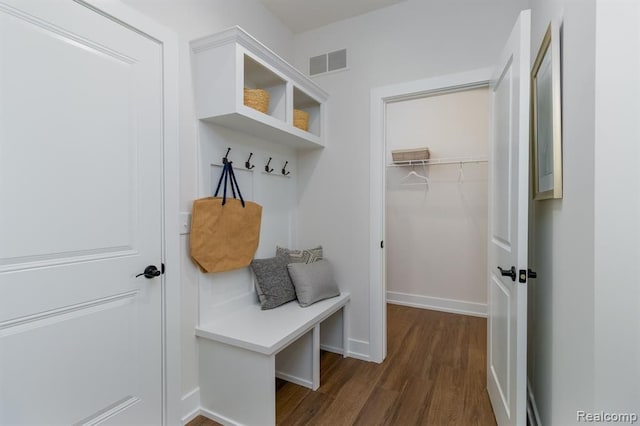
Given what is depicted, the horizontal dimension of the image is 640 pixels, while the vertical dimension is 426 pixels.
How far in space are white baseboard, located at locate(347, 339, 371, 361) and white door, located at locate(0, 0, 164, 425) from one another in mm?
1440

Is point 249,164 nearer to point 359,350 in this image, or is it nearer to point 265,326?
point 265,326

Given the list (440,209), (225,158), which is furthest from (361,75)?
(440,209)

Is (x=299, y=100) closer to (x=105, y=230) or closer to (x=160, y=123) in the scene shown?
(x=160, y=123)

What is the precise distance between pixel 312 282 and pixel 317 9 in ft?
6.96

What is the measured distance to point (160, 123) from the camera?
5.30ft

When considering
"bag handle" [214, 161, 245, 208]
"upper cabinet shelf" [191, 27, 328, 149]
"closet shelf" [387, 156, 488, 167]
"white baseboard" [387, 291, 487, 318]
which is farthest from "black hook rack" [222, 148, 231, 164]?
"white baseboard" [387, 291, 487, 318]

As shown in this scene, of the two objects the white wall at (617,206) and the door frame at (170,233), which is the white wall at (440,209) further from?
the white wall at (617,206)

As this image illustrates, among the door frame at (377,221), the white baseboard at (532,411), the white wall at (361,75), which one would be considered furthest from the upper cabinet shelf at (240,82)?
the white baseboard at (532,411)

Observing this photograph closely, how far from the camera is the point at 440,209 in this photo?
12.0ft

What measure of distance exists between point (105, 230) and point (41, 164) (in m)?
0.35

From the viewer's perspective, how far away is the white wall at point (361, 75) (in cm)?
218

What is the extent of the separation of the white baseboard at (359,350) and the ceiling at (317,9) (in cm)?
265

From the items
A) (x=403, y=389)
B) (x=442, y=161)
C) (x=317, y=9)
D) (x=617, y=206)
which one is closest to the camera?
(x=617, y=206)

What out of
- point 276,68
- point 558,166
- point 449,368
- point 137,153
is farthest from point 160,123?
point 449,368
